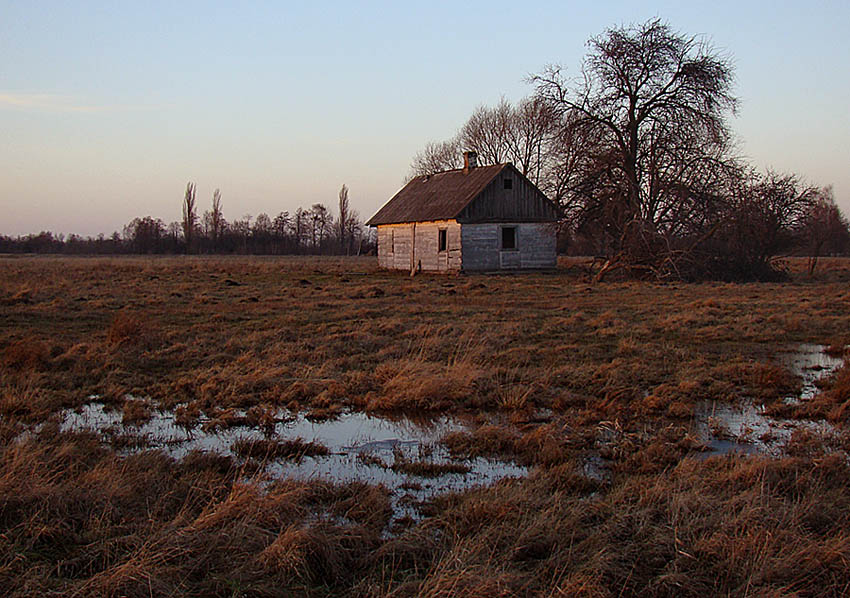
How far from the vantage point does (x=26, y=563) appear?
12.5 feet

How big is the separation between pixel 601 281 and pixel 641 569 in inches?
952

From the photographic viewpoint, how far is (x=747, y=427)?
7180mm

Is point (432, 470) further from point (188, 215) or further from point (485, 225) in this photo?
point (188, 215)

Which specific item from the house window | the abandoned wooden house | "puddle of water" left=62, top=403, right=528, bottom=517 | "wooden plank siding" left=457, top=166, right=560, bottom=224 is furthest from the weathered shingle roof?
"puddle of water" left=62, top=403, right=528, bottom=517

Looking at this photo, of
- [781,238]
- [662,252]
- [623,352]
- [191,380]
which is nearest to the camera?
[191,380]

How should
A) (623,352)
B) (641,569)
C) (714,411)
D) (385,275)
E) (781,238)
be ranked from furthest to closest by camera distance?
(385,275), (781,238), (623,352), (714,411), (641,569)

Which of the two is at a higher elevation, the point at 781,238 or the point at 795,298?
the point at 781,238

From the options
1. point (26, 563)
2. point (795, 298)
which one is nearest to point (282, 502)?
point (26, 563)

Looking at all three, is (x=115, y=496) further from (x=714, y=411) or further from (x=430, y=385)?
(x=714, y=411)

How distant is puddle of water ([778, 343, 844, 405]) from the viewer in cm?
875

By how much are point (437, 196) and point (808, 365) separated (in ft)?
80.7

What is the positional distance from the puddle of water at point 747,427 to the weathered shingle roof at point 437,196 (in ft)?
74.1

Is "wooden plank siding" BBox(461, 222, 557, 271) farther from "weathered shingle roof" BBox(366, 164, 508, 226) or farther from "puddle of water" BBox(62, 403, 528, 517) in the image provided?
"puddle of water" BBox(62, 403, 528, 517)

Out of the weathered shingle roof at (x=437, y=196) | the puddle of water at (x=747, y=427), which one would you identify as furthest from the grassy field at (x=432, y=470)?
the weathered shingle roof at (x=437, y=196)
